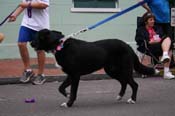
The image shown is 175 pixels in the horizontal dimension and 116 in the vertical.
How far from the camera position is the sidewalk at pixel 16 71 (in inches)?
425

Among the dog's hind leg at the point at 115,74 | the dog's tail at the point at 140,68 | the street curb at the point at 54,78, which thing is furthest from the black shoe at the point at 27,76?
the dog's tail at the point at 140,68

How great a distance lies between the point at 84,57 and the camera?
7.91m

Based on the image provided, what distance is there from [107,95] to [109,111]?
154 centimetres

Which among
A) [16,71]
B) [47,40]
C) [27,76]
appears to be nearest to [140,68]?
[47,40]

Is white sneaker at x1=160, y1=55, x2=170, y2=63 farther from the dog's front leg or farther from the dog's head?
the dog's head

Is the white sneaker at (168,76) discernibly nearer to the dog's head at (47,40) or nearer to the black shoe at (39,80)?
the black shoe at (39,80)

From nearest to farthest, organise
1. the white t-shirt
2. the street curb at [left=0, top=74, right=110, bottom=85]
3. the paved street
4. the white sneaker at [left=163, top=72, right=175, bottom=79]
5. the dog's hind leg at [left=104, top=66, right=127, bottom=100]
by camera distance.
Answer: the paved street → the dog's hind leg at [left=104, top=66, right=127, bottom=100] → the white t-shirt → the street curb at [left=0, top=74, right=110, bottom=85] → the white sneaker at [left=163, top=72, right=175, bottom=79]

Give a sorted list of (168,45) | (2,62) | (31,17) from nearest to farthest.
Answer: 1. (31,17)
2. (168,45)
3. (2,62)

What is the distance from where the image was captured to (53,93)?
9414 millimetres

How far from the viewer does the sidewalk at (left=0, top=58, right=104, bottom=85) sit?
1079 cm

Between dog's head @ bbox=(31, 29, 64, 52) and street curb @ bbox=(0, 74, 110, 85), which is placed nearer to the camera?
dog's head @ bbox=(31, 29, 64, 52)

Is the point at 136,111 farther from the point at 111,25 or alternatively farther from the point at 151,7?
the point at 111,25

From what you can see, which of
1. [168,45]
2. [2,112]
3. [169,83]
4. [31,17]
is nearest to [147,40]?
[168,45]

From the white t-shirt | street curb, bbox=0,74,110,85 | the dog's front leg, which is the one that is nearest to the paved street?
the dog's front leg
